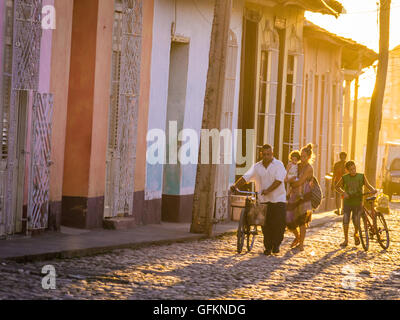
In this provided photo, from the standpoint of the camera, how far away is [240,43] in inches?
913

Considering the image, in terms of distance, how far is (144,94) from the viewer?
18922mm

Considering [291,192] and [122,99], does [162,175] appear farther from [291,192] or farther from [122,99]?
[291,192]

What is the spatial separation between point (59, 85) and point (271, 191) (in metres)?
3.72

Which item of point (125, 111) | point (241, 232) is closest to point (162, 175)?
point (125, 111)

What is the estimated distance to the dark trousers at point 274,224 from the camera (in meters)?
14.8

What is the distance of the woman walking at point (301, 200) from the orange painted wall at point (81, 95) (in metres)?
3.41

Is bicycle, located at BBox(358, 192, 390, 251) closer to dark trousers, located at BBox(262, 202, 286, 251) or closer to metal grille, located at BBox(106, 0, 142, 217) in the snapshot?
dark trousers, located at BBox(262, 202, 286, 251)

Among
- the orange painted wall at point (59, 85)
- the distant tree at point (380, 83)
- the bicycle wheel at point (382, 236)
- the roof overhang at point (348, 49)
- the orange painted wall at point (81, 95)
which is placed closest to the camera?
the orange painted wall at point (59, 85)

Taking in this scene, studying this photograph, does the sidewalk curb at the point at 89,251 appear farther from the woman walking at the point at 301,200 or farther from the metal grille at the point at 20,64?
the woman walking at the point at 301,200

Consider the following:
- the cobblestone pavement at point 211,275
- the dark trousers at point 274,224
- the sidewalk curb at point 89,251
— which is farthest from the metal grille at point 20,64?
the dark trousers at point 274,224

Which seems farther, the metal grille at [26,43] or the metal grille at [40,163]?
the metal grille at [40,163]

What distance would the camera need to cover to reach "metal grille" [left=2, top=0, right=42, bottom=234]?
1392cm

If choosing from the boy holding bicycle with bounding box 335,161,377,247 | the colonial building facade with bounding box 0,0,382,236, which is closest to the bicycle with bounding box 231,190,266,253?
the boy holding bicycle with bounding box 335,161,377,247

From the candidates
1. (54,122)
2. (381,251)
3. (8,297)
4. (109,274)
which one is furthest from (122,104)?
(8,297)
